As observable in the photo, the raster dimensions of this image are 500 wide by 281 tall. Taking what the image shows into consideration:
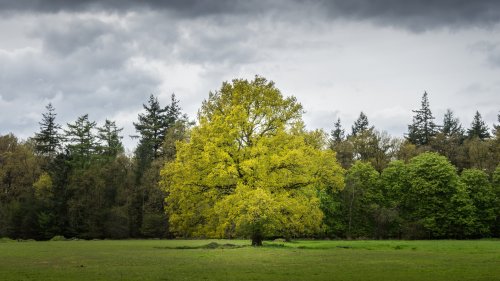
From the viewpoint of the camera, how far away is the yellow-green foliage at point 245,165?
1722 inches

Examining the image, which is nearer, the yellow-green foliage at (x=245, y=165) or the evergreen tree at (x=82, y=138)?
the yellow-green foliage at (x=245, y=165)

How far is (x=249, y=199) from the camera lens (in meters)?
41.1

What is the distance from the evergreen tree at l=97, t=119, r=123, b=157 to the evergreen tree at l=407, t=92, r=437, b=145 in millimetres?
67928

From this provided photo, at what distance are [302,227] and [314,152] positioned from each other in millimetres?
7118

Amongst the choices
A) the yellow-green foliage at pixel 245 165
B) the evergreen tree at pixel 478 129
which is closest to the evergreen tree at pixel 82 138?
the yellow-green foliage at pixel 245 165

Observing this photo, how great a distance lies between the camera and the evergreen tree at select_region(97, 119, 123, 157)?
112438 millimetres

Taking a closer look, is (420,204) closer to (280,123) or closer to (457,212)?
(457,212)

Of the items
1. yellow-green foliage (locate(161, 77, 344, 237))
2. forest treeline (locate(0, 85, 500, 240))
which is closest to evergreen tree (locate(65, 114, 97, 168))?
forest treeline (locate(0, 85, 500, 240))


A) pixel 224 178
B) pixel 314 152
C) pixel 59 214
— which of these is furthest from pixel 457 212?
pixel 59 214

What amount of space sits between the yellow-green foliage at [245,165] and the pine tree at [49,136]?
217 feet

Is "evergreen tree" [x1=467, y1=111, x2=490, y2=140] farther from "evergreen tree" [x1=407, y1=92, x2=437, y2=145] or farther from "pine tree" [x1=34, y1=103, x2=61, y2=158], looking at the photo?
"pine tree" [x1=34, y1=103, x2=61, y2=158]

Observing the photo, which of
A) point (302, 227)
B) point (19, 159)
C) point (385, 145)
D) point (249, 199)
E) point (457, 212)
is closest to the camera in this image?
point (249, 199)

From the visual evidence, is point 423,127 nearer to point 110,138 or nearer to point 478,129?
point 478,129

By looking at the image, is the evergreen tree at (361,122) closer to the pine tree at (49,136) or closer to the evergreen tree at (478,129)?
the evergreen tree at (478,129)
